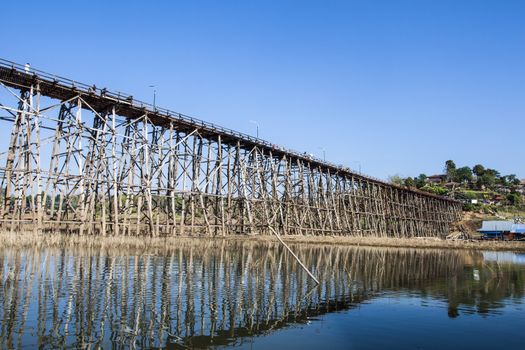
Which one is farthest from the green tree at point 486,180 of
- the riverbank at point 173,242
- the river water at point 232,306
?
the river water at point 232,306

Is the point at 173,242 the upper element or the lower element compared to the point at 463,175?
lower

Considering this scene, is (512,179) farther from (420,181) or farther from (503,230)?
(503,230)

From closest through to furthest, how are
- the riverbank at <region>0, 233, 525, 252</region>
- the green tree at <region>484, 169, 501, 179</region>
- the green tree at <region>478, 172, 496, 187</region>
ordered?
1. the riverbank at <region>0, 233, 525, 252</region>
2. the green tree at <region>478, 172, 496, 187</region>
3. the green tree at <region>484, 169, 501, 179</region>

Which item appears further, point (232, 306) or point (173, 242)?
point (173, 242)

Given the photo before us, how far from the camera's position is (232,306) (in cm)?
1229

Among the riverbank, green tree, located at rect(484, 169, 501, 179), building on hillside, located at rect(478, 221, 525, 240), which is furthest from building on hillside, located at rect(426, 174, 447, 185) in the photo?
the riverbank

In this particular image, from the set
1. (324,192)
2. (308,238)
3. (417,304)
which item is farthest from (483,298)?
(324,192)

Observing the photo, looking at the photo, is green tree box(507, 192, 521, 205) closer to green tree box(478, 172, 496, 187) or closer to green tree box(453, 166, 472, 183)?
green tree box(478, 172, 496, 187)

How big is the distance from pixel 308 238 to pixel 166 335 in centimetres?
3128

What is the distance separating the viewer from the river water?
9.19m

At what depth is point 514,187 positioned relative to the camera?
141750 mm

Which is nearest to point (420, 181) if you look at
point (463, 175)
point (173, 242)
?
point (463, 175)

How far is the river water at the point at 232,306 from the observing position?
9.19m

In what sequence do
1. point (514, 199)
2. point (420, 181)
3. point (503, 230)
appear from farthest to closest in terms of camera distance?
point (420, 181) < point (514, 199) < point (503, 230)
